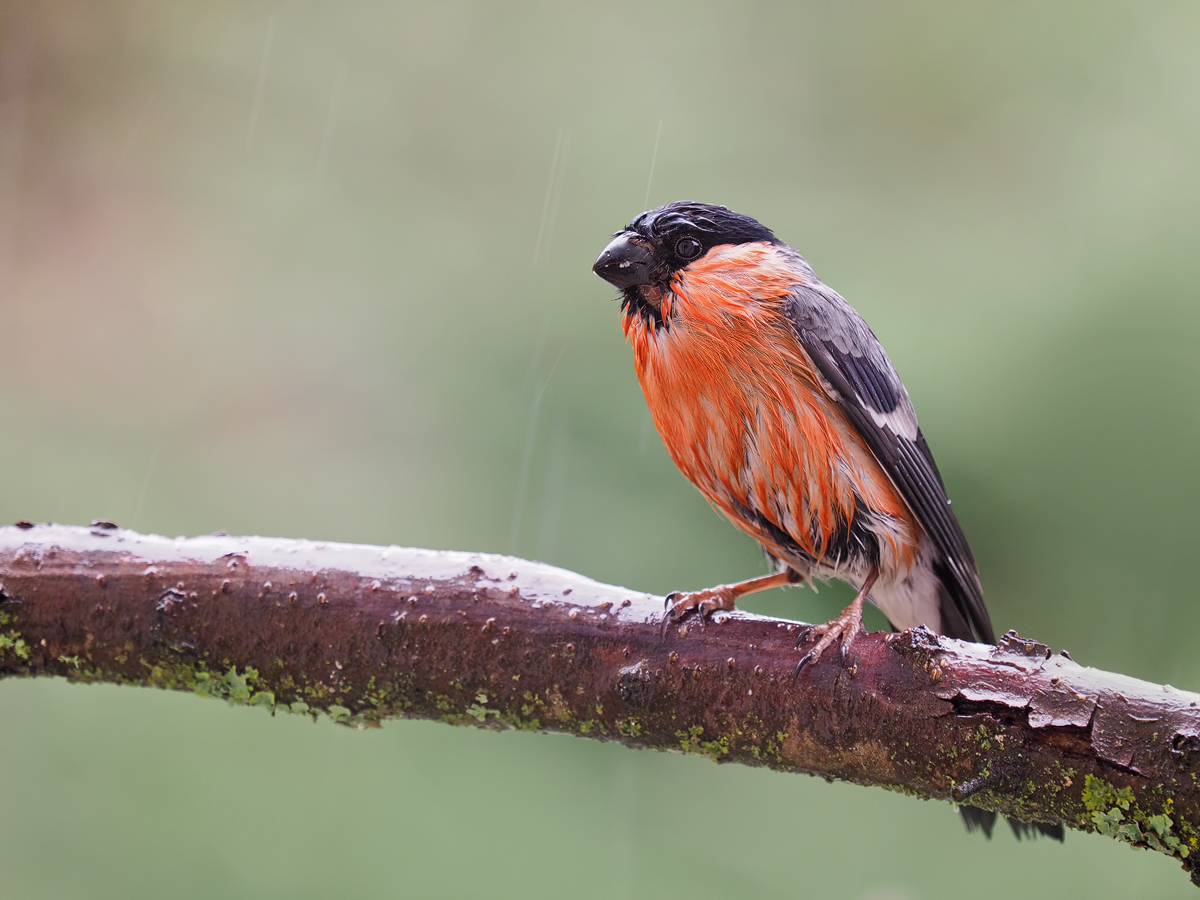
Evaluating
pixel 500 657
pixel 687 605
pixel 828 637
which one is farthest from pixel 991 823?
pixel 500 657

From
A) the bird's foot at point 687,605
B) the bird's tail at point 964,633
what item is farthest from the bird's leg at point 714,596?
the bird's tail at point 964,633

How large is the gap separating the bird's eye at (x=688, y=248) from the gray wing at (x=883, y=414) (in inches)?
8.7

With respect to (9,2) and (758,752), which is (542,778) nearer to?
(758,752)

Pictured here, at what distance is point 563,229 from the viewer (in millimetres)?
3615

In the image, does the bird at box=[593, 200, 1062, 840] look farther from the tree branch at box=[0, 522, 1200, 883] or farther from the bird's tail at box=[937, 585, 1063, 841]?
the tree branch at box=[0, 522, 1200, 883]

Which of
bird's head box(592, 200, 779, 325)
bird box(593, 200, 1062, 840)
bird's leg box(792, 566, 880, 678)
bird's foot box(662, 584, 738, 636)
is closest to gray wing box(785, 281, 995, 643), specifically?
bird box(593, 200, 1062, 840)

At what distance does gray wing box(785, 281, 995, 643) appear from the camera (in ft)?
5.74

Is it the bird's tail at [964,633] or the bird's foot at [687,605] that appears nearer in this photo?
the bird's foot at [687,605]

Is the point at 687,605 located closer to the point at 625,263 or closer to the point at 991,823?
the point at 625,263

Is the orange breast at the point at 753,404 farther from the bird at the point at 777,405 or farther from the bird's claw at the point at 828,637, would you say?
the bird's claw at the point at 828,637

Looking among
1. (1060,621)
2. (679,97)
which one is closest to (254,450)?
(679,97)

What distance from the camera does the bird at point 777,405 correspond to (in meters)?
1.73

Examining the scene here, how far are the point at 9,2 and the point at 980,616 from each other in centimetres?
504

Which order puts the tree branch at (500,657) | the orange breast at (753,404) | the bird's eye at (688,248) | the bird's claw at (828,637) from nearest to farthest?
the tree branch at (500,657), the bird's claw at (828,637), the orange breast at (753,404), the bird's eye at (688,248)
